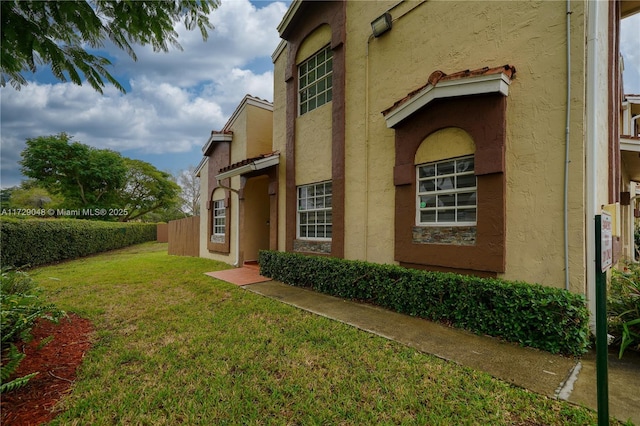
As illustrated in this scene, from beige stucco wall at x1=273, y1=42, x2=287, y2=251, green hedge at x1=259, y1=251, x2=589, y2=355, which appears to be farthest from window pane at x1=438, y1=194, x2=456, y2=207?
beige stucco wall at x1=273, y1=42, x2=287, y2=251

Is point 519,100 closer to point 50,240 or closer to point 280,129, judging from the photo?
point 280,129

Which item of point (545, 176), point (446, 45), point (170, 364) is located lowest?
point (170, 364)

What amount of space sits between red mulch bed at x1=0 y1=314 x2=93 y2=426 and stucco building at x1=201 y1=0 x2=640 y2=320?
215 inches

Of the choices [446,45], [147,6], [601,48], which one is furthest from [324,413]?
[601,48]

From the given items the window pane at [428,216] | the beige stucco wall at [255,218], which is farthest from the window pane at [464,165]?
the beige stucco wall at [255,218]

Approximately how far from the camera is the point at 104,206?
1172 inches

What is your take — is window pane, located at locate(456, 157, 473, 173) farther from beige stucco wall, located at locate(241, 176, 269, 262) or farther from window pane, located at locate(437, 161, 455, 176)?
beige stucco wall, located at locate(241, 176, 269, 262)

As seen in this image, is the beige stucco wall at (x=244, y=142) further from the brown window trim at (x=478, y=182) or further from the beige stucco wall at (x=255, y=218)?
the brown window trim at (x=478, y=182)

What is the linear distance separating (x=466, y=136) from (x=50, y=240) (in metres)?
19.4

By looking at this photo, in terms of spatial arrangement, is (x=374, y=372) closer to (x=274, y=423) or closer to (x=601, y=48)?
(x=274, y=423)

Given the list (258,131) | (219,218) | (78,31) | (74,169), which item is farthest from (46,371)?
(74,169)

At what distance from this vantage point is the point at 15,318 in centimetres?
388

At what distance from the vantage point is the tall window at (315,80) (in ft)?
27.7

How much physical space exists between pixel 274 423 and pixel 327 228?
19.6 ft
